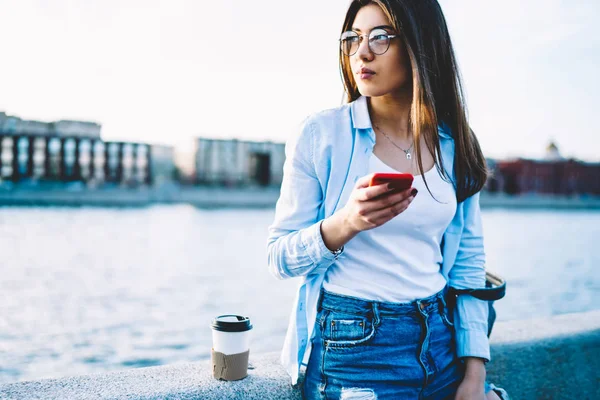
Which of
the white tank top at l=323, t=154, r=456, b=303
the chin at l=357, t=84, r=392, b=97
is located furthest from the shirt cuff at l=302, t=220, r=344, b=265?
the chin at l=357, t=84, r=392, b=97

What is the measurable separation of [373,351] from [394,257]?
24 cm

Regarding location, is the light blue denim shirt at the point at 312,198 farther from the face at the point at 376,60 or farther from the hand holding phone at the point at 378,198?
the hand holding phone at the point at 378,198

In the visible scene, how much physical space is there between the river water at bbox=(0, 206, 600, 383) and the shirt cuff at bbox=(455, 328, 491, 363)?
4214mm

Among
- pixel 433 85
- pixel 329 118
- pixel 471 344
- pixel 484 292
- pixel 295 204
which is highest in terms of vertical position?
pixel 433 85

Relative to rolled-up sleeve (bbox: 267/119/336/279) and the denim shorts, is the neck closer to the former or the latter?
rolled-up sleeve (bbox: 267/119/336/279)

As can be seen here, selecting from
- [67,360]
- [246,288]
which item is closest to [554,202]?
[246,288]

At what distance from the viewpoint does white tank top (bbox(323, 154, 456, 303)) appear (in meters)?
1.40

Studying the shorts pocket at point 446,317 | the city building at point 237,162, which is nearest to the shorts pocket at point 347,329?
the shorts pocket at point 446,317

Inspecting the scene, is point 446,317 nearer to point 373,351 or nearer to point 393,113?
point 373,351

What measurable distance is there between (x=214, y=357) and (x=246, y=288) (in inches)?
302

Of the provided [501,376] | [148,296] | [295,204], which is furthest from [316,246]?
[148,296]

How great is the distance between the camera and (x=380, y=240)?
140cm

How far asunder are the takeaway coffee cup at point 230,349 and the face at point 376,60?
744mm

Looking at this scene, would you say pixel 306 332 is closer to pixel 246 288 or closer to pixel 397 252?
pixel 397 252
